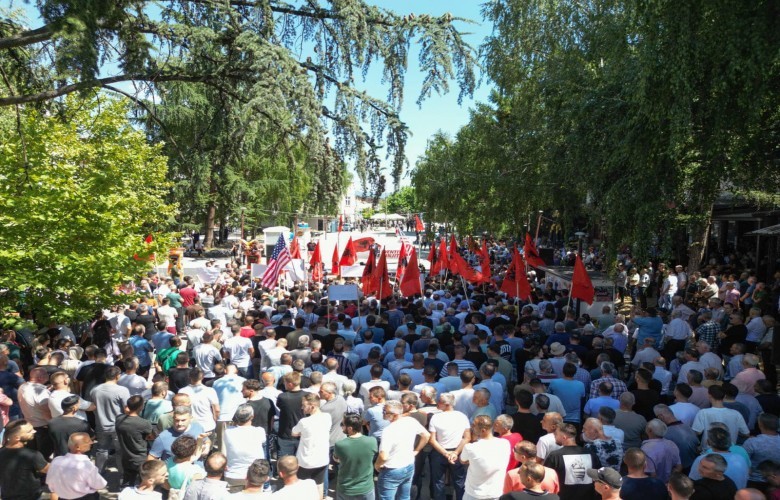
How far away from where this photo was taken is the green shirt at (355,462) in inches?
220

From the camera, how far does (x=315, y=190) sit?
786cm

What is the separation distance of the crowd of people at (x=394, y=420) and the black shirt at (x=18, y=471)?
13mm

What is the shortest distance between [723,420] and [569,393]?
168 centimetres

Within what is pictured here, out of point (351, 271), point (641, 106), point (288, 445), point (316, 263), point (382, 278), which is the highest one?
point (641, 106)

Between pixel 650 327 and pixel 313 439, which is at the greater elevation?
pixel 650 327

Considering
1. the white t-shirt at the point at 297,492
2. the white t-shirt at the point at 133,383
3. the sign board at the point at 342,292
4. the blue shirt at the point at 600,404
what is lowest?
the white t-shirt at the point at 133,383

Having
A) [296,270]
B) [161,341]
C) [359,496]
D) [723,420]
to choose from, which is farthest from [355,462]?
[296,270]

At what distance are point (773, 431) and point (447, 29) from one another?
595 cm

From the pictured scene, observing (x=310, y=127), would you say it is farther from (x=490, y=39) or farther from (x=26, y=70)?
(x=490, y=39)

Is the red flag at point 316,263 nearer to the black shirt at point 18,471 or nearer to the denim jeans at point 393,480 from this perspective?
the denim jeans at point 393,480

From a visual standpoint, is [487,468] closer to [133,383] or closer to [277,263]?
[133,383]

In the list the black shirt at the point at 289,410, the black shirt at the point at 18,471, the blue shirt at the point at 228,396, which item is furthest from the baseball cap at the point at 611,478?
the black shirt at the point at 18,471

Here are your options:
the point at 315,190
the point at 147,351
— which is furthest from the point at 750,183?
the point at 147,351

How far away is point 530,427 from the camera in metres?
6.14
